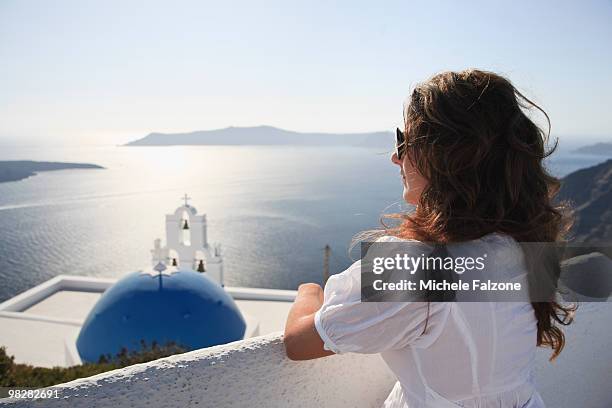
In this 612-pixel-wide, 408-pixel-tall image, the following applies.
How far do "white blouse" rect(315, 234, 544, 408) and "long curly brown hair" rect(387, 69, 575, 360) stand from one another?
0.18ft

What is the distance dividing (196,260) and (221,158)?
10950 centimetres

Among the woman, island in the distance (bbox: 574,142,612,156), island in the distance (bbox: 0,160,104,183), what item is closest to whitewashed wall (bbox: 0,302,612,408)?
the woman

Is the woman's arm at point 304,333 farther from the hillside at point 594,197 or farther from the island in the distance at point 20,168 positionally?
the island in the distance at point 20,168

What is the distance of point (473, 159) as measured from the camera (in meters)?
1.15

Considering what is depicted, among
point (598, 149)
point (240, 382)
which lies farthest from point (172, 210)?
point (240, 382)

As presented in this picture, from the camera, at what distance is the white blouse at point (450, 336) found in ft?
3.64

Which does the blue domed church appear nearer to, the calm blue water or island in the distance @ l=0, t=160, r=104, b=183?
the calm blue water

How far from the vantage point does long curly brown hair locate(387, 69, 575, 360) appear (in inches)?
45.4

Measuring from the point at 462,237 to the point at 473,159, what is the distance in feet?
0.60

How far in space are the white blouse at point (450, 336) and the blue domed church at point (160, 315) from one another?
5.56 m

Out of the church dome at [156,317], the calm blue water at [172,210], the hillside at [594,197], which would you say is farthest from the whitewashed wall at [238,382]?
the hillside at [594,197]

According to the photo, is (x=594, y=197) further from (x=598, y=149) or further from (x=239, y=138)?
(x=239, y=138)

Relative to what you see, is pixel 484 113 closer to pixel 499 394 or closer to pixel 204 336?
pixel 499 394

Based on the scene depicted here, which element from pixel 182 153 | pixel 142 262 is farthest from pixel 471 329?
pixel 182 153
